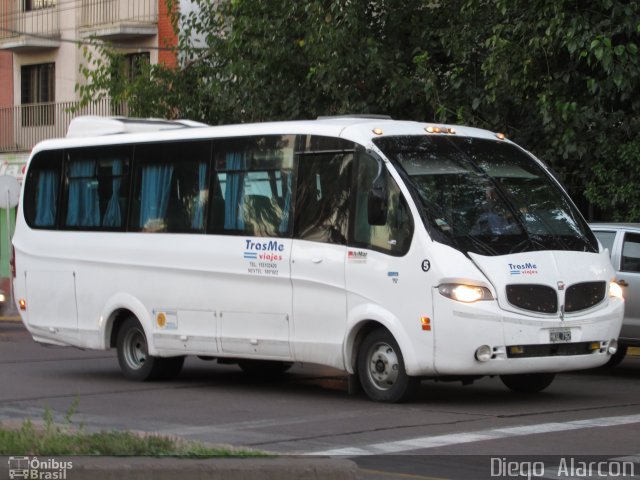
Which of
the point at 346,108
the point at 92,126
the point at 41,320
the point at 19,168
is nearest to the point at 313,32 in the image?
the point at 346,108

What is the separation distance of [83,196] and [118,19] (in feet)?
59.6

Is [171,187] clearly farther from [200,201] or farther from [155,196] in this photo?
[200,201]

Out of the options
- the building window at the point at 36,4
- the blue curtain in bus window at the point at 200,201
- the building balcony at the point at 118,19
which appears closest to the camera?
the blue curtain in bus window at the point at 200,201

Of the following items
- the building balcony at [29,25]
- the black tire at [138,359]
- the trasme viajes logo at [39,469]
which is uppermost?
the building balcony at [29,25]

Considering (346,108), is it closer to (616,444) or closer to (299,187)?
(299,187)

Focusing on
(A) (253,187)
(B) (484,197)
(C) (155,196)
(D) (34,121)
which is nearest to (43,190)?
(C) (155,196)

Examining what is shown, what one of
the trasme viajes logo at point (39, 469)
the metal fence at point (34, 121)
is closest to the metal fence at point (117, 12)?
the metal fence at point (34, 121)

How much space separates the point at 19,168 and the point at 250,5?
14.3m

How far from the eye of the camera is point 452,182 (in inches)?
507

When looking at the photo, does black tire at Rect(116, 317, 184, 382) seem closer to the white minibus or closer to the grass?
the white minibus

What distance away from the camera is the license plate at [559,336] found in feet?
40.5

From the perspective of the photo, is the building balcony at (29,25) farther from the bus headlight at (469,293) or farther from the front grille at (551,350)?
the front grille at (551,350)

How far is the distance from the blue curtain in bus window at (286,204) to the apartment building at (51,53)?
59.4 ft

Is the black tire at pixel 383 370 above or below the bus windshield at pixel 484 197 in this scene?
below
